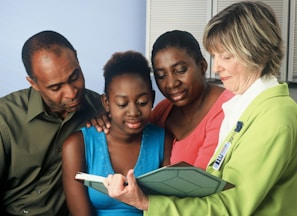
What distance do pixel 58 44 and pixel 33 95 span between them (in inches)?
A: 7.1

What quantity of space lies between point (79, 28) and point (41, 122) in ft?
1.06

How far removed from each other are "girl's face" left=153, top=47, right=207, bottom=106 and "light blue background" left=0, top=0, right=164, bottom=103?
9cm

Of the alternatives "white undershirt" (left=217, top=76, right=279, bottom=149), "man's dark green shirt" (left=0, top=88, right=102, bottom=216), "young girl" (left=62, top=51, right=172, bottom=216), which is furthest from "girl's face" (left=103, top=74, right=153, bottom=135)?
"white undershirt" (left=217, top=76, right=279, bottom=149)

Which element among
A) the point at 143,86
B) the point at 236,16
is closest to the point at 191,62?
the point at 143,86

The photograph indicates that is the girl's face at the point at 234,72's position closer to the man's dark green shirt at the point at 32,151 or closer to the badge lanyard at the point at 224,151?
the badge lanyard at the point at 224,151

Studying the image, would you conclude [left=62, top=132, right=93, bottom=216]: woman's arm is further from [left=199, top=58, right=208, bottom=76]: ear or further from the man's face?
[left=199, top=58, right=208, bottom=76]: ear

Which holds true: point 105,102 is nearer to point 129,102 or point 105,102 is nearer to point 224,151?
point 129,102

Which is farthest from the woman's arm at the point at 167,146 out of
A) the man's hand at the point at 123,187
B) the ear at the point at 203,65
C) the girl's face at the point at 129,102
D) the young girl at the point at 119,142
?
the man's hand at the point at 123,187

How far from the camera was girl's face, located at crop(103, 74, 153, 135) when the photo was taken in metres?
1.16

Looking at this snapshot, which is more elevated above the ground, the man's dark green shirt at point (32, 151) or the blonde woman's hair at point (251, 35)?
the blonde woman's hair at point (251, 35)

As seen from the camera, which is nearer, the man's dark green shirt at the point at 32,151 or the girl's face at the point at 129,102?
the girl's face at the point at 129,102

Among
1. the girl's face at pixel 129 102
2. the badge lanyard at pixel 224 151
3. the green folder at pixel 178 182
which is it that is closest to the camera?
the green folder at pixel 178 182

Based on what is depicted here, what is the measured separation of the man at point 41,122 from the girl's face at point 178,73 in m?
0.21

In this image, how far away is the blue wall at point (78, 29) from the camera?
123cm
